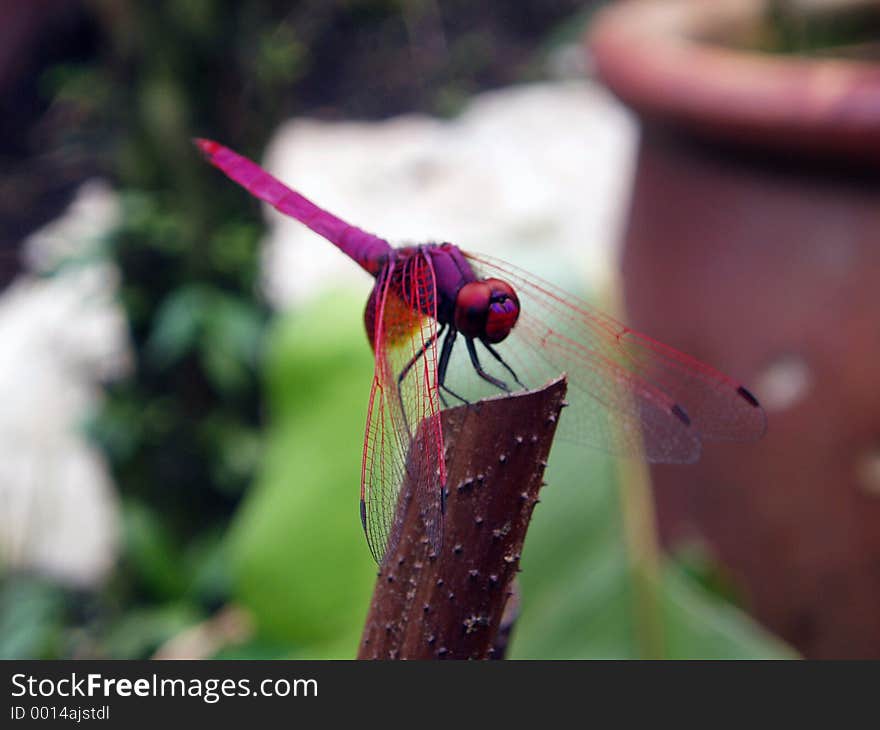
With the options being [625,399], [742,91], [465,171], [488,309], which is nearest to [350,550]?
[625,399]

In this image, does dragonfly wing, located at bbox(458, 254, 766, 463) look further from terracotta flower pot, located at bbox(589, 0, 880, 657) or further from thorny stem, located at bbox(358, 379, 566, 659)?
terracotta flower pot, located at bbox(589, 0, 880, 657)

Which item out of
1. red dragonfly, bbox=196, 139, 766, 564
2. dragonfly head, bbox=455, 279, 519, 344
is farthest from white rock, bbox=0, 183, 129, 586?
dragonfly head, bbox=455, 279, 519, 344

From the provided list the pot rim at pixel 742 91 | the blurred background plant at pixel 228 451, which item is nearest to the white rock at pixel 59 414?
the blurred background plant at pixel 228 451

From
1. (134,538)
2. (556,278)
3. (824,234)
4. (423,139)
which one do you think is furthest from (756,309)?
(423,139)

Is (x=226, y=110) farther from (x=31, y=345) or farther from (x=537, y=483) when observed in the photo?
(x=31, y=345)

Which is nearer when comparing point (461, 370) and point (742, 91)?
point (461, 370)

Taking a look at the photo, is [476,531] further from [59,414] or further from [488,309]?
[59,414]

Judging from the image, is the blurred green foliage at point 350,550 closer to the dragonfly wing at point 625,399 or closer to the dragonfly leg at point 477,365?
the dragonfly wing at point 625,399
